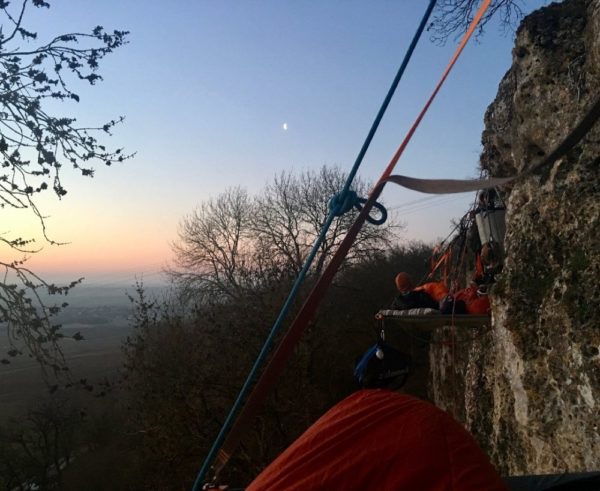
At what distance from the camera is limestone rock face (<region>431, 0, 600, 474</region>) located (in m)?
3.50

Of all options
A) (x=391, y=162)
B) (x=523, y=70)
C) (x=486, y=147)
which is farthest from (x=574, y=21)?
(x=391, y=162)

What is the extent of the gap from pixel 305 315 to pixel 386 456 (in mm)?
543

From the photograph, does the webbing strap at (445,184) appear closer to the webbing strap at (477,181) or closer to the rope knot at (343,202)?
the webbing strap at (477,181)

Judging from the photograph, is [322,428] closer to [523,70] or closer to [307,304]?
[307,304]

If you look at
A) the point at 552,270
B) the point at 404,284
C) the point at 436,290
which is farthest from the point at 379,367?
the point at 404,284

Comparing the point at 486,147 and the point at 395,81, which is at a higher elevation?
the point at 486,147

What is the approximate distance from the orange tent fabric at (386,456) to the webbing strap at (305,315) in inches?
8.8

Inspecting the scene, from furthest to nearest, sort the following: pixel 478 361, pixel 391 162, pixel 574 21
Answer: pixel 478 361, pixel 574 21, pixel 391 162

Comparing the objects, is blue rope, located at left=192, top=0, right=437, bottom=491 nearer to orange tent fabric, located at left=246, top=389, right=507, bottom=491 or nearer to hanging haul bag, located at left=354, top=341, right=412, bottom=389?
orange tent fabric, located at left=246, top=389, right=507, bottom=491

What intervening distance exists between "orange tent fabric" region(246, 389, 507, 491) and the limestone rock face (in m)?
2.37

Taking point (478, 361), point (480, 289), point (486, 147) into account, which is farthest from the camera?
point (486, 147)

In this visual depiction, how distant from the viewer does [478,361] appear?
6594 millimetres

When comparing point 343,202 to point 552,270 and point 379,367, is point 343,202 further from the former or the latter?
point 552,270

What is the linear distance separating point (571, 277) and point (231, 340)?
10.3m
